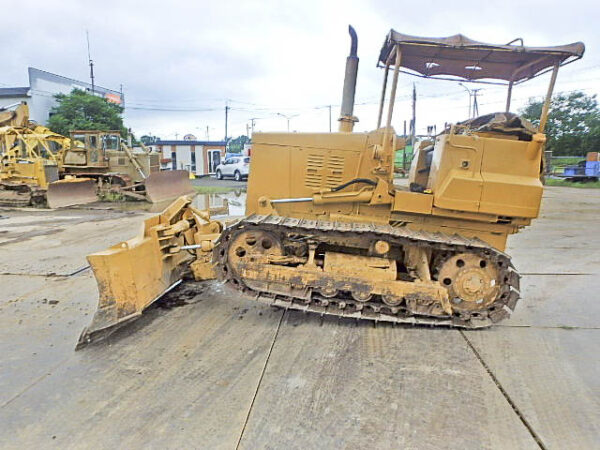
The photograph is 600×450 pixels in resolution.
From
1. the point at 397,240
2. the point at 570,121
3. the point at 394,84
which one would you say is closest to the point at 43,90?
the point at 394,84

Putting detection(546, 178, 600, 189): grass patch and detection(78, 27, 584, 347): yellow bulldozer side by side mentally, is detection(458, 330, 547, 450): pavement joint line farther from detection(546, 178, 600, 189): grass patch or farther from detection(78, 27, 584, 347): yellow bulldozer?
detection(546, 178, 600, 189): grass patch

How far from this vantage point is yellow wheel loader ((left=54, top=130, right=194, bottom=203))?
14.9 m

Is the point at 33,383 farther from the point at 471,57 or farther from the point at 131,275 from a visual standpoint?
the point at 471,57

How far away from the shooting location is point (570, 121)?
122 ft

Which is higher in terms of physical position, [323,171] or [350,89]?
[350,89]

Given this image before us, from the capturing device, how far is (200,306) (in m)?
4.48

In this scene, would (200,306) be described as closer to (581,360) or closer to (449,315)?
(449,315)

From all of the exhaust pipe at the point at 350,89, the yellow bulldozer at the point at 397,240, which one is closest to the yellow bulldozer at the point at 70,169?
the yellow bulldozer at the point at 397,240

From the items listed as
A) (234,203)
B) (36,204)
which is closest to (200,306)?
(234,203)

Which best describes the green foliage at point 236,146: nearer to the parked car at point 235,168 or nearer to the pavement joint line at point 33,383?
the parked car at point 235,168

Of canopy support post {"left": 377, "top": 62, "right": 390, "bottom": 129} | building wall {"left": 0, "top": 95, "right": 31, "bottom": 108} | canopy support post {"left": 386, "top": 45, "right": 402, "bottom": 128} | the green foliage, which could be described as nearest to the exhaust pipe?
canopy support post {"left": 377, "top": 62, "right": 390, "bottom": 129}

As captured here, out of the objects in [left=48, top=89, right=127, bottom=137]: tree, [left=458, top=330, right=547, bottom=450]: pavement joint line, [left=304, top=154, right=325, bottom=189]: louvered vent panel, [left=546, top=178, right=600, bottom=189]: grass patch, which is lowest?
[left=458, top=330, right=547, bottom=450]: pavement joint line

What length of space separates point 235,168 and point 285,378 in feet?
84.7

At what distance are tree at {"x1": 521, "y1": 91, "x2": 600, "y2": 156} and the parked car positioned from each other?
2670 cm
